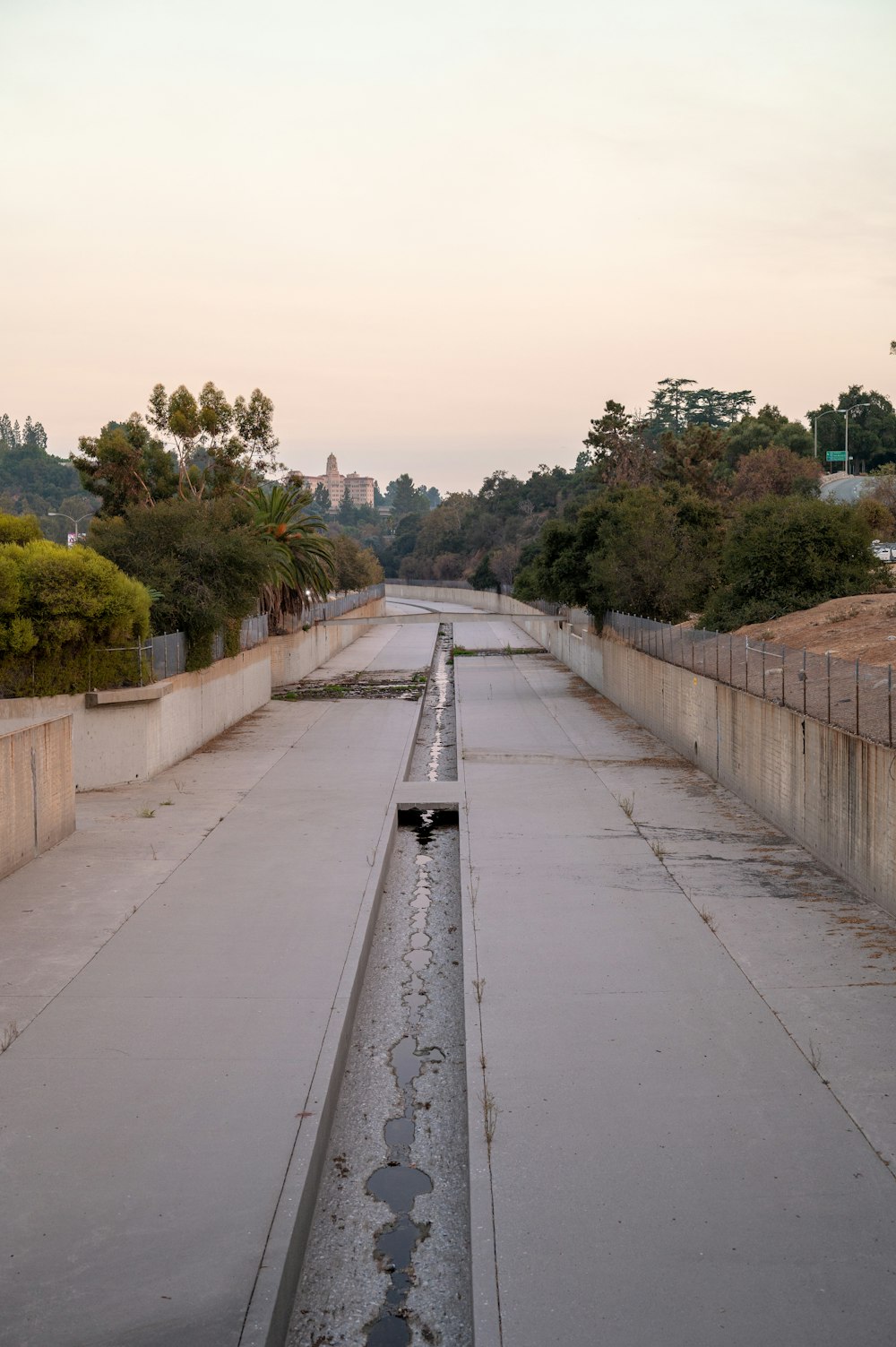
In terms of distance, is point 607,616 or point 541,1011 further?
point 607,616

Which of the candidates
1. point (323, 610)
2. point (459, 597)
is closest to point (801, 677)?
point (323, 610)

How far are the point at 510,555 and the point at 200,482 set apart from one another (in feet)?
274

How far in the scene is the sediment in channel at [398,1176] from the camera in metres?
6.64

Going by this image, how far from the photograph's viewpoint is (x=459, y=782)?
22.5 m

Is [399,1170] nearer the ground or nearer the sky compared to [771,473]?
nearer the ground

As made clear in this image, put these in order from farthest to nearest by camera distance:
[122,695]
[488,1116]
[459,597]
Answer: [459,597]
[122,695]
[488,1116]

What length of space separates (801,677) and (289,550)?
33.1m

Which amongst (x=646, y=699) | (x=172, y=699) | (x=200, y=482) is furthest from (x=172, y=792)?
(x=200, y=482)

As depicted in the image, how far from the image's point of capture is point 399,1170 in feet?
27.4

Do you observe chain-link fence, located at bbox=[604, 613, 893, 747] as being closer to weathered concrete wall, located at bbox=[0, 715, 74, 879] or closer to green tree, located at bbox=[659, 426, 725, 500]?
weathered concrete wall, located at bbox=[0, 715, 74, 879]

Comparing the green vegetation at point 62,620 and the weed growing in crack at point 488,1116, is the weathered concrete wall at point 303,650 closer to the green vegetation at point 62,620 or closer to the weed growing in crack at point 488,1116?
the green vegetation at point 62,620

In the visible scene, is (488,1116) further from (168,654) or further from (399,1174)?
(168,654)

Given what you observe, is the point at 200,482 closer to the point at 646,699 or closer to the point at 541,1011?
the point at 646,699

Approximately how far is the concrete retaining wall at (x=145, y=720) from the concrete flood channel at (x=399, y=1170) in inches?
291
